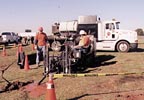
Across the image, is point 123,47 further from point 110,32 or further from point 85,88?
point 85,88

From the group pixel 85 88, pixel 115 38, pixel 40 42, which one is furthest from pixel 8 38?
pixel 85 88

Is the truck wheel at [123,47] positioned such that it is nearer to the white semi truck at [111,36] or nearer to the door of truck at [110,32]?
the white semi truck at [111,36]

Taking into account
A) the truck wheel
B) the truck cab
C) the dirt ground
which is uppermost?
the truck cab

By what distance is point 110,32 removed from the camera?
24.0 m

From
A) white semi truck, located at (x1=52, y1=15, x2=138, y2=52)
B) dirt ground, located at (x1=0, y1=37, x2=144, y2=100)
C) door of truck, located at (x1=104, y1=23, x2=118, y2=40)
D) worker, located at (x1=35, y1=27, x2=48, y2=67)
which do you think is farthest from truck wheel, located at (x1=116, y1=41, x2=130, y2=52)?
dirt ground, located at (x1=0, y1=37, x2=144, y2=100)

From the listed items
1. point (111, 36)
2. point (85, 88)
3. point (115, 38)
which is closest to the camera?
point (85, 88)

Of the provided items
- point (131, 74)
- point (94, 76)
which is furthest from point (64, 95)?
point (131, 74)

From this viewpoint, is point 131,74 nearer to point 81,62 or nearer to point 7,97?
point 81,62

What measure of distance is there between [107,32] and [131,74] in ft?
38.8

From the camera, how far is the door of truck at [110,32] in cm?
2388

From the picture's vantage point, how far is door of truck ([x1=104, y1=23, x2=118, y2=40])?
23.9m

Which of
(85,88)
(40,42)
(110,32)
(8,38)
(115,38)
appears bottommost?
(85,88)

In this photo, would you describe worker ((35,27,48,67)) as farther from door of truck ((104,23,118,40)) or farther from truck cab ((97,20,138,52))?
door of truck ((104,23,118,40))

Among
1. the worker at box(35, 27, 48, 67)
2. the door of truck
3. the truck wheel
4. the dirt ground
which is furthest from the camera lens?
the door of truck
